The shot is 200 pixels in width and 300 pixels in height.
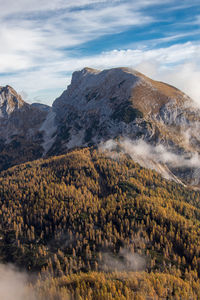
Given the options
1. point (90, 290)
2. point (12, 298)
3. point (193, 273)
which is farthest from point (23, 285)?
point (193, 273)

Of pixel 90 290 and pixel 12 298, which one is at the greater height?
pixel 90 290

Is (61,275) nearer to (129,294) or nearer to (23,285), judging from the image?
(23,285)

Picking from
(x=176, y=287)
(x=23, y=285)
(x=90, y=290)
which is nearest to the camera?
(x=90, y=290)

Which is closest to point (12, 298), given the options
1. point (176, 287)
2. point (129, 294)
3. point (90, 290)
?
point (90, 290)

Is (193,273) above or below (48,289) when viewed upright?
below

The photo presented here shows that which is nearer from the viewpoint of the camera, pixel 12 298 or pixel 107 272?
pixel 12 298

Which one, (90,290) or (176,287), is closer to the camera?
(90,290)

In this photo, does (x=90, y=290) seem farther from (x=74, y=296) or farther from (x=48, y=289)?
(x=48, y=289)

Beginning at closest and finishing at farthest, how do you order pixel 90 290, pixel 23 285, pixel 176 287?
1. pixel 90 290
2. pixel 176 287
3. pixel 23 285
